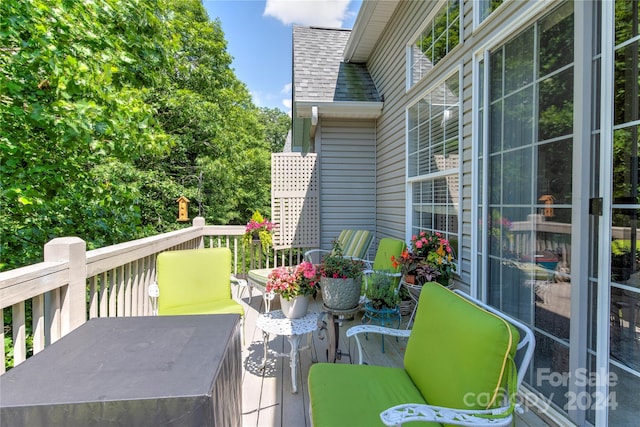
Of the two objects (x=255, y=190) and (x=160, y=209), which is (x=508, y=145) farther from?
(x=255, y=190)

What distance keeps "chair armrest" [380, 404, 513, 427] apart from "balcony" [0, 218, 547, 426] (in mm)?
1019

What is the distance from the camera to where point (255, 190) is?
1499cm

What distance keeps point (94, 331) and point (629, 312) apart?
2430mm

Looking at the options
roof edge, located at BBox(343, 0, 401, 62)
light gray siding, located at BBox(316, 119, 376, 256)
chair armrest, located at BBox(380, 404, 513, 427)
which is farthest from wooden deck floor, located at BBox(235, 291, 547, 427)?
roof edge, located at BBox(343, 0, 401, 62)

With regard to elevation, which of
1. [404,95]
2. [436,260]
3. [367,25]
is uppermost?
[367,25]

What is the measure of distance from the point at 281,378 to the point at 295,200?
11.3ft

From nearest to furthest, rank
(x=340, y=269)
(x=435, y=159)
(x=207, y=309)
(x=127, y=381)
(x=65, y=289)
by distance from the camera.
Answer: (x=127, y=381) < (x=65, y=289) < (x=340, y=269) < (x=207, y=309) < (x=435, y=159)

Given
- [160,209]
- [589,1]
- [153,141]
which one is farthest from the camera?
[160,209]

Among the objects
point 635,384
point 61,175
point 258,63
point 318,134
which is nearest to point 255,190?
point 258,63

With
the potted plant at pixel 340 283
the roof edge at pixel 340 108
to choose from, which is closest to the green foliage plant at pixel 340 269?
the potted plant at pixel 340 283

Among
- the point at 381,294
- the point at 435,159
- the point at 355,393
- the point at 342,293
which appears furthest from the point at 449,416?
the point at 435,159

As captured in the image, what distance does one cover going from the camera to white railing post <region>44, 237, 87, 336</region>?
63.7 inches

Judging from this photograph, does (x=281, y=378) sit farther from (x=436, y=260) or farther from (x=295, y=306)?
(x=436, y=260)

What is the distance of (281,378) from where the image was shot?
2.44 meters
